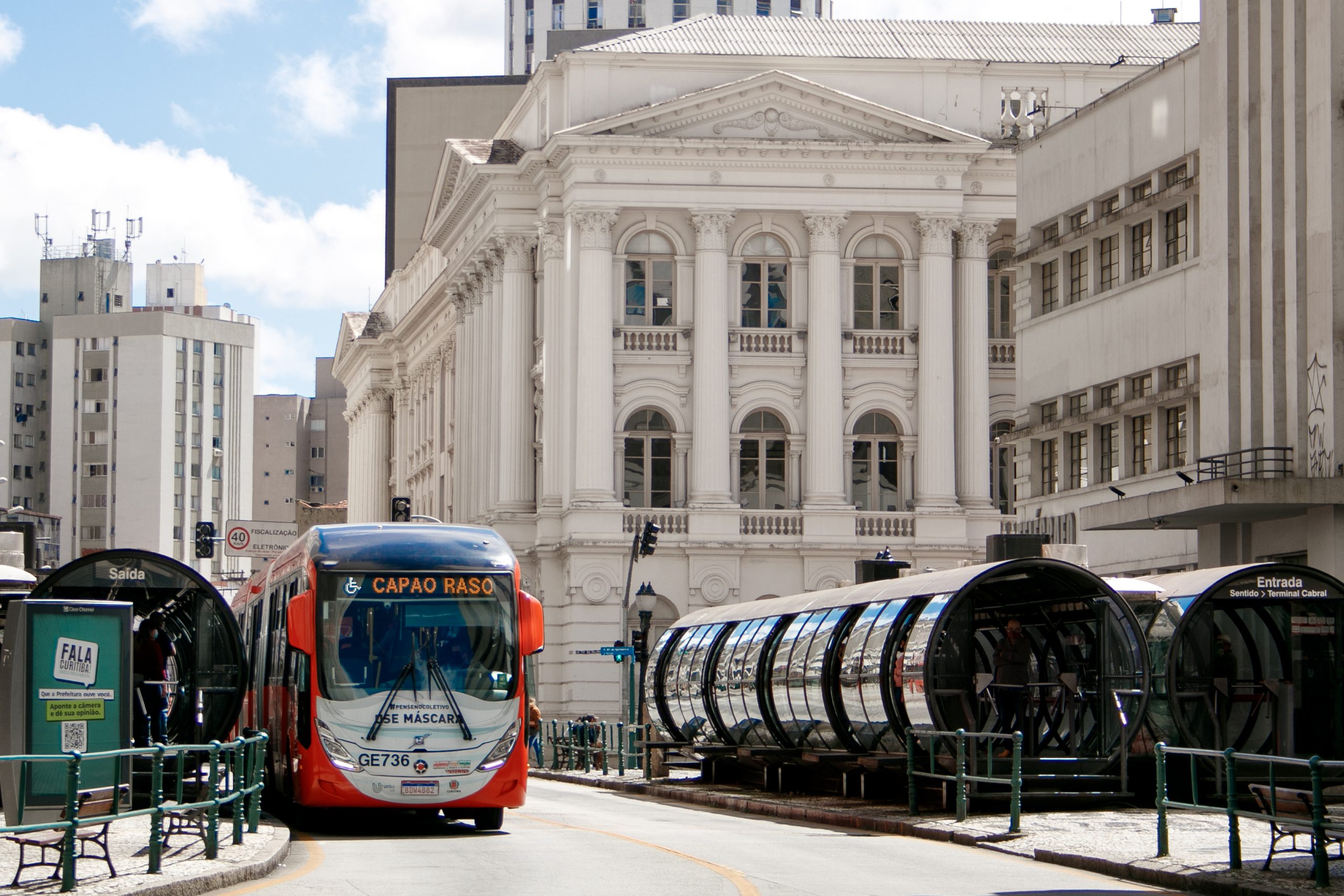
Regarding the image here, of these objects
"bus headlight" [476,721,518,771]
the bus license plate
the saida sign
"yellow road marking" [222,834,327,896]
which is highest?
the saida sign

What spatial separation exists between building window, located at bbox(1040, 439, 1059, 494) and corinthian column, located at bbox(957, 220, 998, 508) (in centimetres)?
1812

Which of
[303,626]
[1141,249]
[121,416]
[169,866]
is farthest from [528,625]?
[121,416]

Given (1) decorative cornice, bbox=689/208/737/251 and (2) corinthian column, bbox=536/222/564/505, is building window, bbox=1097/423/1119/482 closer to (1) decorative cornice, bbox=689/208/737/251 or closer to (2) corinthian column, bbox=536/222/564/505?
(1) decorative cornice, bbox=689/208/737/251

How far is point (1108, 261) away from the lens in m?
41.2

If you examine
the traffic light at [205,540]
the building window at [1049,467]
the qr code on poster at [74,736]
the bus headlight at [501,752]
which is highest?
the building window at [1049,467]

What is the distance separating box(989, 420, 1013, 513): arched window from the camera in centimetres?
6406

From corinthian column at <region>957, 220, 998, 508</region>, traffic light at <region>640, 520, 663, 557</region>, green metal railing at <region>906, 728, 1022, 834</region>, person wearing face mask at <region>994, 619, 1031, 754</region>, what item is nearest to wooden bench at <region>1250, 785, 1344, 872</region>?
green metal railing at <region>906, 728, 1022, 834</region>

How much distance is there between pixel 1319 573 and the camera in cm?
2383

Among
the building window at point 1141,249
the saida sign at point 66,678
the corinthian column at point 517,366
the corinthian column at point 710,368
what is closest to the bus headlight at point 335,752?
the saida sign at point 66,678

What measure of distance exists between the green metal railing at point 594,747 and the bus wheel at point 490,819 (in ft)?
51.4

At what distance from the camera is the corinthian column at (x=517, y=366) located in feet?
213

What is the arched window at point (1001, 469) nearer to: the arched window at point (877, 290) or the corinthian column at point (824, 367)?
the arched window at point (877, 290)

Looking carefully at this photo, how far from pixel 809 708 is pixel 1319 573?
7.13 metres

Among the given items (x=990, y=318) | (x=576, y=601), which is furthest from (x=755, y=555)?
(x=990, y=318)
